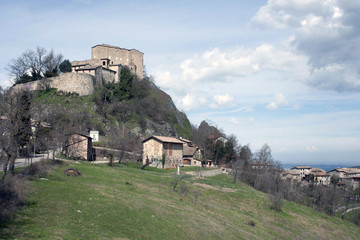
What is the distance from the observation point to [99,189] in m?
25.1

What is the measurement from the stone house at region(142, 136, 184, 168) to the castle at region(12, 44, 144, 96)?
78.4 feet

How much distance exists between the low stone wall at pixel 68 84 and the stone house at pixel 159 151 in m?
23.6

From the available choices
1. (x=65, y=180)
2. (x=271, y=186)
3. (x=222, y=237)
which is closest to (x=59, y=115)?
(x=65, y=180)

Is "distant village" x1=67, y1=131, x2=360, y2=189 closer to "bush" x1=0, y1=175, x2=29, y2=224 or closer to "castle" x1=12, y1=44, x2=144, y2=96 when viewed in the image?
"castle" x1=12, y1=44, x2=144, y2=96

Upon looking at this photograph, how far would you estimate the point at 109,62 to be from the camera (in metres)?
88.4

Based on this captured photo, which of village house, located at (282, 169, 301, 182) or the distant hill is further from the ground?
the distant hill

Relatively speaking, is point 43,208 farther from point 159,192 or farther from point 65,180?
point 159,192

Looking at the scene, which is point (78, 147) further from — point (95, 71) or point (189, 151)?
point (95, 71)

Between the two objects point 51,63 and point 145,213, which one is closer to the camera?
point 145,213

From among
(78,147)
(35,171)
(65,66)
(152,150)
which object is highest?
(65,66)

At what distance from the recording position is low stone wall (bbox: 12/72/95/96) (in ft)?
234

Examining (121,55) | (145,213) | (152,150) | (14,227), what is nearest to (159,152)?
(152,150)

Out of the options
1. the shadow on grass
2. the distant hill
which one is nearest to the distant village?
the distant hill

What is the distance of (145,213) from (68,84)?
185 feet
